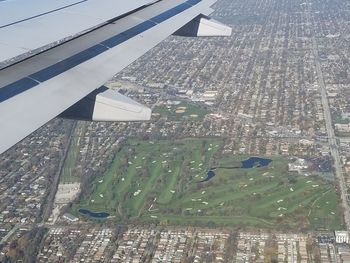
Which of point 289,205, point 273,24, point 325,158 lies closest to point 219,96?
point 325,158

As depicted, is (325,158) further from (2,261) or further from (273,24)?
(273,24)

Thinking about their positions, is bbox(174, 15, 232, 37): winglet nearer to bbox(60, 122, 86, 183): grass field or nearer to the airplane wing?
the airplane wing

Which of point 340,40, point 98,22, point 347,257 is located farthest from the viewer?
point 340,40

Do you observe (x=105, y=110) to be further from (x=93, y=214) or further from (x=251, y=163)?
(x=251, y=163)

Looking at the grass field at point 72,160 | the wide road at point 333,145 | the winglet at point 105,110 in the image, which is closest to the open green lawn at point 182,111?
the grass field at point 72,160

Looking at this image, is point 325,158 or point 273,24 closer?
point 325,158

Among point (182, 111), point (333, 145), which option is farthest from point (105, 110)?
point (182, 111)

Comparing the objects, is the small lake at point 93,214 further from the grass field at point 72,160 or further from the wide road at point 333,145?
the wide road at point 333,145
